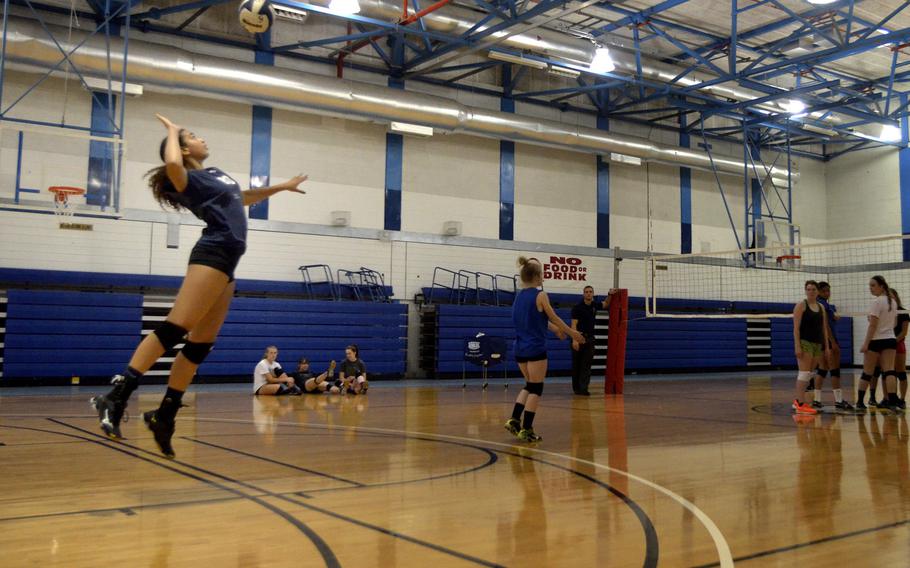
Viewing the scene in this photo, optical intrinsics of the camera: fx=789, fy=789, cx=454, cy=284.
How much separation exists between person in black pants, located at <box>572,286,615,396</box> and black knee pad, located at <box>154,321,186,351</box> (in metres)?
9.36

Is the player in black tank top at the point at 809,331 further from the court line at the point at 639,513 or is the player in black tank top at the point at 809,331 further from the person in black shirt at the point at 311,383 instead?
the person in black shirt at the point at 311,383

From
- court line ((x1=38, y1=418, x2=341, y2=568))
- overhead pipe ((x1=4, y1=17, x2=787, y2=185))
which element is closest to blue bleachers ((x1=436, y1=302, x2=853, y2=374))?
overhead pipe ((x1=4, y1=17, x2=787, y2=185))

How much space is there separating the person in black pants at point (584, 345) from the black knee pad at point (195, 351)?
9029 mm

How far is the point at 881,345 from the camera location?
944 cm

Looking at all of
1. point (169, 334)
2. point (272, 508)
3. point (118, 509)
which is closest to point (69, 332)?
point (169, 334)

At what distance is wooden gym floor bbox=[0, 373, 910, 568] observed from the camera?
3137mm

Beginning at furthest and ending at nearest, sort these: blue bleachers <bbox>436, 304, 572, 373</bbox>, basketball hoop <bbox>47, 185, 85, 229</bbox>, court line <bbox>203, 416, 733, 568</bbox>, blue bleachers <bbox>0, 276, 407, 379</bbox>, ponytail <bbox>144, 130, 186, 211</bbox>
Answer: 1. blue bleachers <bbox>436, 304, 572, 373</bbox>
2. blue bleachers <bbox>0, 276, 407, 379</bbox>
3. basketball hoop <bbox>47, 185, 85, 229</bbox>
4. ponytail <bbox>144, 130, 186, 211</bbox>
5. court line <bbox>203, 416, 733, 568</bbox>

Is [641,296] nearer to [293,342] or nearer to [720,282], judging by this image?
[720,282]

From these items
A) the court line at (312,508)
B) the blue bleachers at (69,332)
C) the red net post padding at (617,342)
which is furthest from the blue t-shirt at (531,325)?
the blue bleachers at (69,332)

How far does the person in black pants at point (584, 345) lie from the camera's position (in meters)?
13.0

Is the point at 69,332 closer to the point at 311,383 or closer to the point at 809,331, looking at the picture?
the point at 311,383

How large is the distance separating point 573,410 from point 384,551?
717 centimetres

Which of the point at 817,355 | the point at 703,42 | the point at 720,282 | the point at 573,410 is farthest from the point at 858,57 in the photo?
the point at 573,410

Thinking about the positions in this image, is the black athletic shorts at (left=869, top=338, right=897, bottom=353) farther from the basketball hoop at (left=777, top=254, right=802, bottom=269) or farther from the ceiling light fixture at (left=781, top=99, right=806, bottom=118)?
the basketball hoop at (left=777, top=254, right=802, bottom=269)
